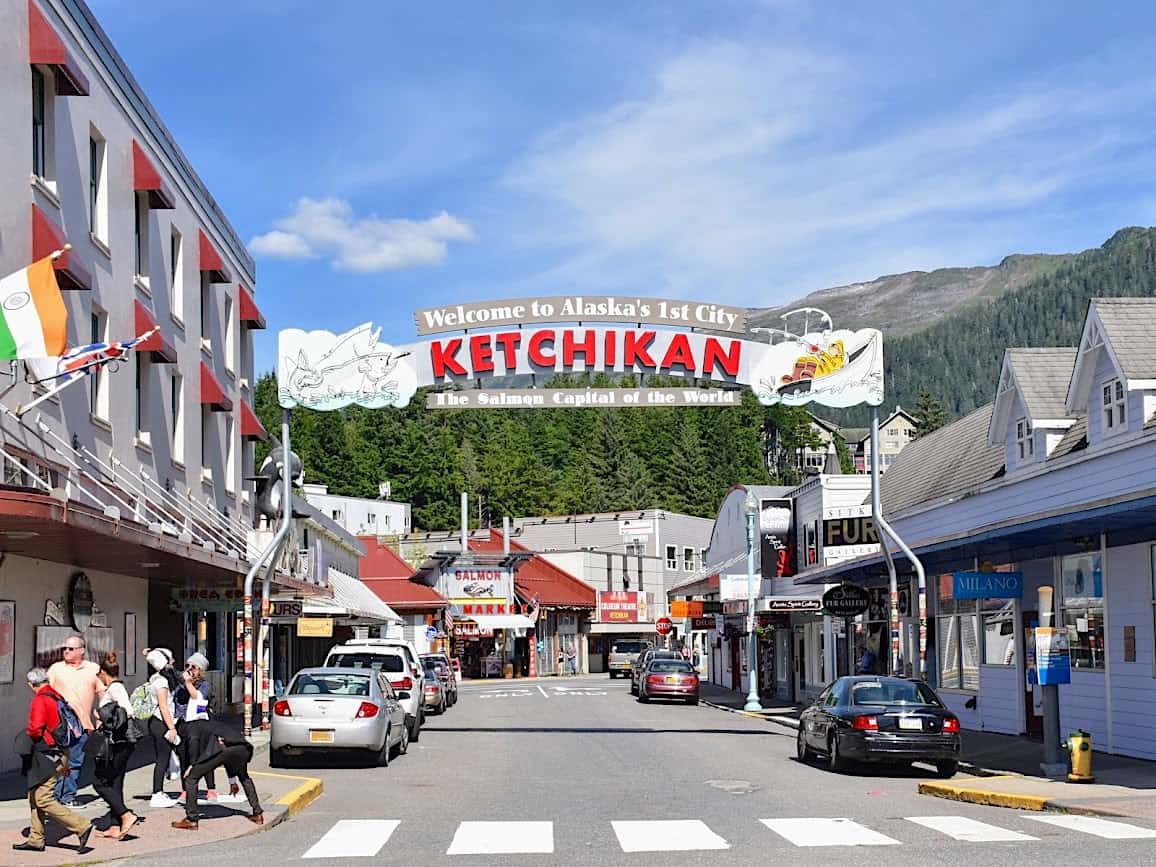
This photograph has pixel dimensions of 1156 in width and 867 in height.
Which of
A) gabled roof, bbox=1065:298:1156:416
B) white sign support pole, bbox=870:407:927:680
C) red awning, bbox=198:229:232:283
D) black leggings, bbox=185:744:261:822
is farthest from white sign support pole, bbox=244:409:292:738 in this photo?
gabled roof, bbox=1065:298:1156:416

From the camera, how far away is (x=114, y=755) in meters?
14.7

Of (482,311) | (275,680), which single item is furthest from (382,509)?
(482,311)

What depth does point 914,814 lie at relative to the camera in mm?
16203

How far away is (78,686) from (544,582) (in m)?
74.8

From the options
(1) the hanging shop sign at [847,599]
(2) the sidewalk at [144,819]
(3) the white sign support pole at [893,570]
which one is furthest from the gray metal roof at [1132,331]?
(2) the sidewalk at [144,819]

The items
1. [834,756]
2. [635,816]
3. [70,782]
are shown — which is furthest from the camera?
[834,756]

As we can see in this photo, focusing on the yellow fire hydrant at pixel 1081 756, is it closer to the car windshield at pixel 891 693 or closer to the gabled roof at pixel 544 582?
the car windshield at pixel 891 693

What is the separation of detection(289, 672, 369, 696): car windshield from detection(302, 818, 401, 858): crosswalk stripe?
6.98 metres

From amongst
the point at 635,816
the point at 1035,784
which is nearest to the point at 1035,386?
the point at 1035,784

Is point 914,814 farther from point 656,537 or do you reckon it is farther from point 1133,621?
point 656,537

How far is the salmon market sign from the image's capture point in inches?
1158

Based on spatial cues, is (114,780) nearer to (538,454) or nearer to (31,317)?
(31,317)

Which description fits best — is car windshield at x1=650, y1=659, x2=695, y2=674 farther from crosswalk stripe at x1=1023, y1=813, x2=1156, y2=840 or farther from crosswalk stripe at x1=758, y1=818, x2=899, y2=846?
crosswalk stripe at x1=758, y1=818, x2=899, y2=846

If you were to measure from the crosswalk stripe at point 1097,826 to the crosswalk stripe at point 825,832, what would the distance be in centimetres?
200
